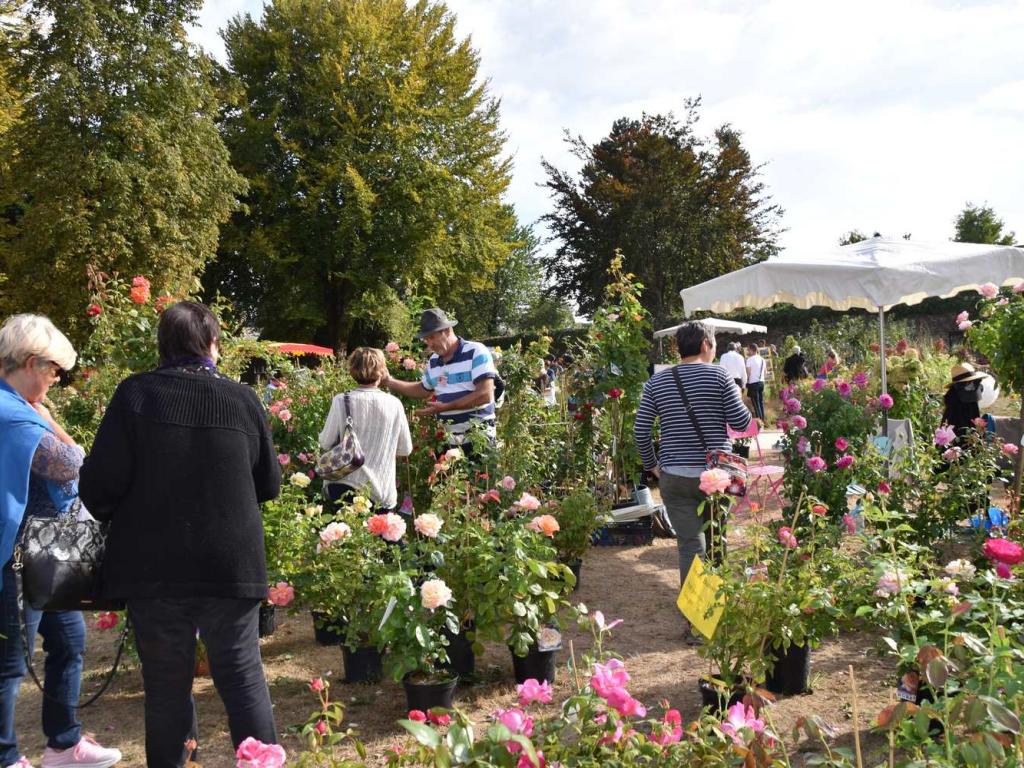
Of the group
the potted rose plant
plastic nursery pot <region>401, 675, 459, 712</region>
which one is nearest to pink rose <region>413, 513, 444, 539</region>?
the potted rose plant

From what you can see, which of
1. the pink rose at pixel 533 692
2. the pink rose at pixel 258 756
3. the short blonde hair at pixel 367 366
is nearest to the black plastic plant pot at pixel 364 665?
the short blonde hair at pixel 367 366

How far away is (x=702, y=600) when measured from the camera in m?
2.90

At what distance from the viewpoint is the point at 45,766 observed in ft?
8.87

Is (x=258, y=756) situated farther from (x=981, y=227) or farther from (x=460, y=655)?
(x=981, y=227)

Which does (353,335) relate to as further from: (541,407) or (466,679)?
(466,679)

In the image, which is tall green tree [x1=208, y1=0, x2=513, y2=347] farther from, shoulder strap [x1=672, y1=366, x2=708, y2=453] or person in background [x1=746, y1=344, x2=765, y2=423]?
shoulder strap [x1=672, y1=366, x2=708, y2=453]

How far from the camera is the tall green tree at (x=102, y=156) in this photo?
53.2 feet

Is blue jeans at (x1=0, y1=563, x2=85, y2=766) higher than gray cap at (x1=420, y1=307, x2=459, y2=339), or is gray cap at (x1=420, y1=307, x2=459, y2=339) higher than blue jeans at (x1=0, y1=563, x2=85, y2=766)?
gray cap at (x1=420, y1=307, x2=459, y2=339)

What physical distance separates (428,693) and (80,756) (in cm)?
117

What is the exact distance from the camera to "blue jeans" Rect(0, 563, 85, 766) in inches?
95.9

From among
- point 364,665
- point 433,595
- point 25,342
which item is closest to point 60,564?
point 25,342

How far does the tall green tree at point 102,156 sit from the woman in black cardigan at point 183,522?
14.7 meters

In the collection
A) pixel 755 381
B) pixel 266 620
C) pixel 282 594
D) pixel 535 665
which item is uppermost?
pixel 755 381

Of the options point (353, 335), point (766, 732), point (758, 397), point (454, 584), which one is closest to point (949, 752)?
point (766, 732)
